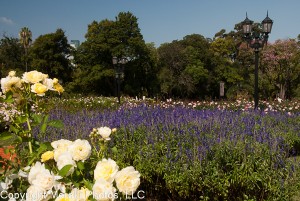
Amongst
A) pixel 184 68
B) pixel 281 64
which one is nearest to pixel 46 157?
pixel 281 64

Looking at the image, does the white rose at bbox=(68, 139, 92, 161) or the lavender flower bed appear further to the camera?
the lavender flower bed

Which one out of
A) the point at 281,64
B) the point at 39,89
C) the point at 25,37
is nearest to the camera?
the point at 39,89

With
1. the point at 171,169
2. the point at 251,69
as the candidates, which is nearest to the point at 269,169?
the point at 171,169

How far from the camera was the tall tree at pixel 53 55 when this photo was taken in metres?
34.5

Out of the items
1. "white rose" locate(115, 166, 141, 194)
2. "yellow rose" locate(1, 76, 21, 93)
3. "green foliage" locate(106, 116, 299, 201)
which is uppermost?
"yellow rose" locate(1, 76, 21, 93)

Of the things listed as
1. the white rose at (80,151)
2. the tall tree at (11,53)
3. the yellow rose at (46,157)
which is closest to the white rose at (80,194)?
the white rose at (80,151)

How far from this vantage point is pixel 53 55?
114 ft

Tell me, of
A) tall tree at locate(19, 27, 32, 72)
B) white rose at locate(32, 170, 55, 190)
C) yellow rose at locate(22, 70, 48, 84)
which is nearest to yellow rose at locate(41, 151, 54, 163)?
white rose at locate(32, 170, 55, 190)

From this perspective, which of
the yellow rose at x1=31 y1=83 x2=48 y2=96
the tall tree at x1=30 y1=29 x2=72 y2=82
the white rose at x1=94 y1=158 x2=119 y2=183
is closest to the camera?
the white rose at x1=94 y1=158 x2=119 y2=183

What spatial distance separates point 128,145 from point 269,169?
1.99 metres

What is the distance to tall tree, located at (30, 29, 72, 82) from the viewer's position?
113 ft

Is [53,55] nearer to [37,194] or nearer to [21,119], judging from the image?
[21,119]

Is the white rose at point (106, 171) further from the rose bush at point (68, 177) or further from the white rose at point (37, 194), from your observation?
the white rose at point (37, 194)

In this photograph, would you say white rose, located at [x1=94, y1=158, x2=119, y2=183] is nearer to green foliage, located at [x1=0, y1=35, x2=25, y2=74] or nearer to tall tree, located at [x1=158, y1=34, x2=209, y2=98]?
tall tree, located at [x1=158, y1=34, x2=209, y2=98]
